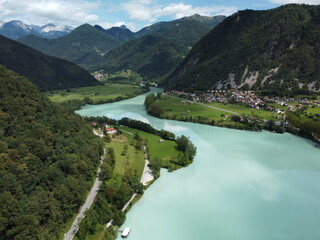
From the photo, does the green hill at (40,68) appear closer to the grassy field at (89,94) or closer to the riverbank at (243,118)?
the grassy field at (89,94)

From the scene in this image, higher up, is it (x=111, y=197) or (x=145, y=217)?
(x=111, y=197)

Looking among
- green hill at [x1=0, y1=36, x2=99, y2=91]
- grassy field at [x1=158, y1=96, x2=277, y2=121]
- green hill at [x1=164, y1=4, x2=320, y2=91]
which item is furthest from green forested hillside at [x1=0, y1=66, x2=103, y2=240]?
green hill at [x1=0, y1=36, x2=99, y2=91]

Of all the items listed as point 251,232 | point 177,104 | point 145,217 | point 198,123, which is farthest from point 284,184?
point 177,104

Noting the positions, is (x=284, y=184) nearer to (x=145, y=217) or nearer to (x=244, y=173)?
(x=244, y=173)

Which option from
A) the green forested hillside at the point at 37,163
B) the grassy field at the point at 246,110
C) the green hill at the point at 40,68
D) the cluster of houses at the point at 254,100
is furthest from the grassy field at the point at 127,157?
the green hill at the point at 40,68

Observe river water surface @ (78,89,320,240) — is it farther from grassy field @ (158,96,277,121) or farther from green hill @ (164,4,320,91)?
green hill @ (164,4,320,91)

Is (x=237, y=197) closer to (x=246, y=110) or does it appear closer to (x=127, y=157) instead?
(x=127, y=157)

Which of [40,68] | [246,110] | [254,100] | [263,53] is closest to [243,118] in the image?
[246,110]
